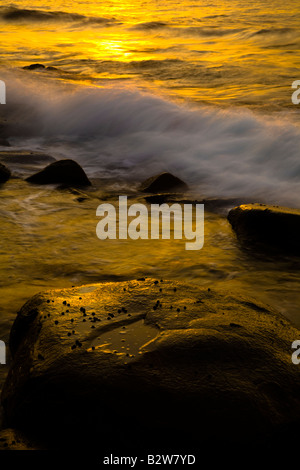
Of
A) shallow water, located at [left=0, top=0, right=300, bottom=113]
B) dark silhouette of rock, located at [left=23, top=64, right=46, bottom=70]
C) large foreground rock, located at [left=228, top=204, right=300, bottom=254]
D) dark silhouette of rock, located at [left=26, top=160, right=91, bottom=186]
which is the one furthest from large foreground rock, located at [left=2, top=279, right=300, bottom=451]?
dark silhouette of rock, located at [left=23, top=64, right=46, bottom=70]

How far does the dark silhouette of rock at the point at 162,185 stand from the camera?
271 inches

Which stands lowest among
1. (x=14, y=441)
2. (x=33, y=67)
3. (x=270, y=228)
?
(x=14, y=441)

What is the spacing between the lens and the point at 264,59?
594 inches

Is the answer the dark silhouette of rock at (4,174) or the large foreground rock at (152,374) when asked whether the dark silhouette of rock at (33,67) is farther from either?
the large foreground rock at (152,374)

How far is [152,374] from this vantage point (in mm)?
2309

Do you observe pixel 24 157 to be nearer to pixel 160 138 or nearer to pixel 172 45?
pixel 160 138

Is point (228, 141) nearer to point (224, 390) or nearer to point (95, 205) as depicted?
point (95, 205)

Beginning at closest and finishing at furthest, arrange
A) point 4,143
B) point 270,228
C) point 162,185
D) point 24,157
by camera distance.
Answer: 1. point 270,228
2. point 162,185
3. point 24,157
4. point 4,143

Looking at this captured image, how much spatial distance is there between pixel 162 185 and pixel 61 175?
1.31m

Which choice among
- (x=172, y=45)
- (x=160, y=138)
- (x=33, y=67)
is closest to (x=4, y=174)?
(x=160, y=138)

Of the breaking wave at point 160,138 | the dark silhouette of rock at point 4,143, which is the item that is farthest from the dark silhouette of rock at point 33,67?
the dark silhouette of rock at point 4,143
